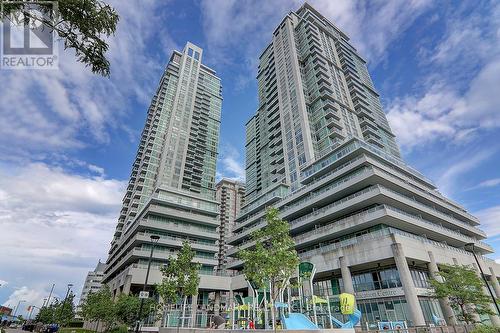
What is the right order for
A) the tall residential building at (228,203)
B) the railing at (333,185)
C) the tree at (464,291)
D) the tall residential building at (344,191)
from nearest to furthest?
the tree at (464,291) < the tall residential building at (344,191) < the railing at (333,185) < the tall residential building at (228,203)

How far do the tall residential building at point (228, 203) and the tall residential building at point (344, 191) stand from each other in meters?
38.7

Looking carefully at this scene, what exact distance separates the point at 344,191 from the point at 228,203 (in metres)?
94.8

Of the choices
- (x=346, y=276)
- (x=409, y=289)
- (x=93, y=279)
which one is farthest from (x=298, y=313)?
(x=93, y=279)

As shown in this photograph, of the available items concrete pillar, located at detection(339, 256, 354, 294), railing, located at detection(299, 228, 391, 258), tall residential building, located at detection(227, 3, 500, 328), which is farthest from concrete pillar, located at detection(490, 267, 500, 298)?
concrete pillar, located at detection(339, 256, 354, 294)

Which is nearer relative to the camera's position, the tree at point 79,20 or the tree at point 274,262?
the tree at point 79,20

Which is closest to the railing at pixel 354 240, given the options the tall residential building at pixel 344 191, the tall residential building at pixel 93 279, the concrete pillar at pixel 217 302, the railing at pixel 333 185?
the tall residential building at pixel 344 191

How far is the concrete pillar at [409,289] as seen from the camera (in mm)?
27441

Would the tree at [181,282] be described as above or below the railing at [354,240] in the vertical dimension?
below

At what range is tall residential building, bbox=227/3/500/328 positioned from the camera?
3369 cm

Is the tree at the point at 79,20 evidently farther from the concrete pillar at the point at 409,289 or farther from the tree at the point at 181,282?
the concrete pillar at the point at 409,289

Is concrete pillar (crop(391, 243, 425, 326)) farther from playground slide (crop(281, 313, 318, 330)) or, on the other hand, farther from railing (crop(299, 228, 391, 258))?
playground slide (crop(281, 313, 318, 330))

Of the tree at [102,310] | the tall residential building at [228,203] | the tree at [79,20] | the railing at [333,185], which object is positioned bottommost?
the tree at [102,310]

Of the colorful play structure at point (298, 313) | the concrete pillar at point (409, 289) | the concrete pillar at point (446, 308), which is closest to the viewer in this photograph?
the colorful play structure at point (298, 313)

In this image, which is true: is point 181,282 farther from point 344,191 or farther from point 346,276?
point 344,191
